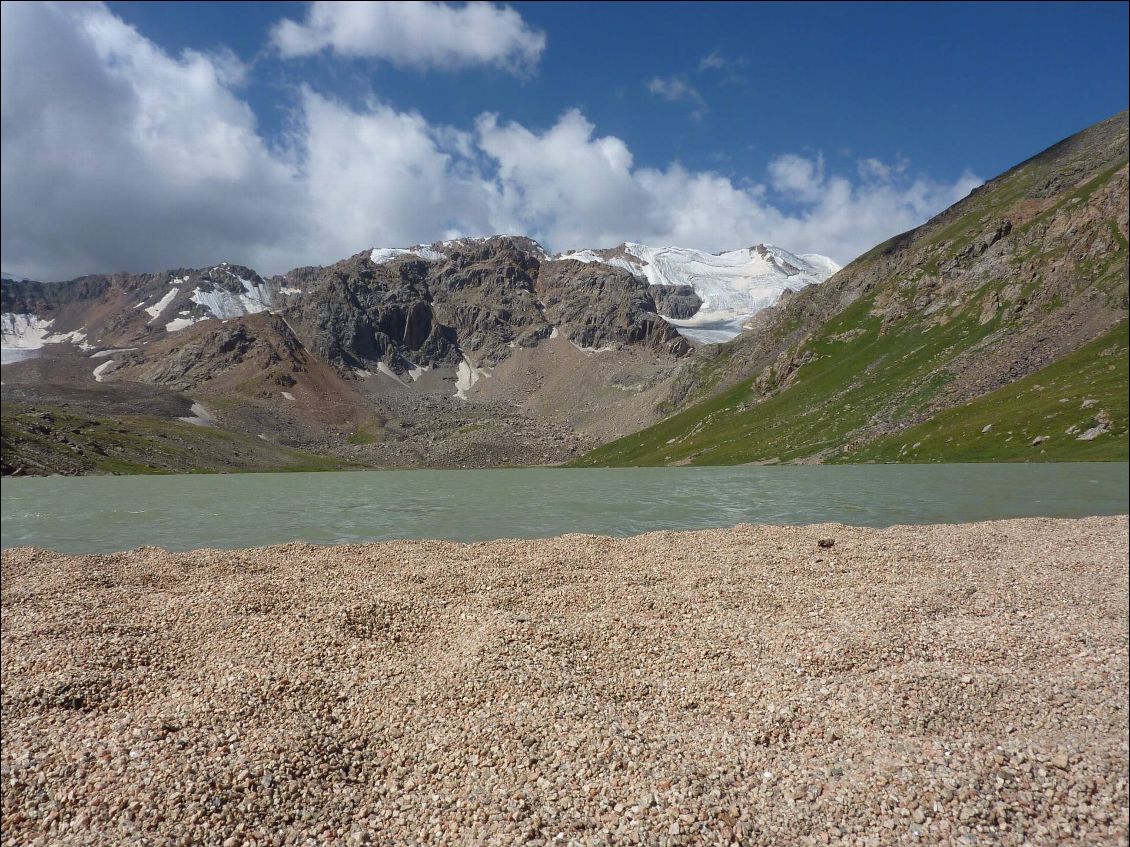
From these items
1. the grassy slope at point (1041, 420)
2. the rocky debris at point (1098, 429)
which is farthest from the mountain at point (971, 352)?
the grassy slope at point (1041, 420)

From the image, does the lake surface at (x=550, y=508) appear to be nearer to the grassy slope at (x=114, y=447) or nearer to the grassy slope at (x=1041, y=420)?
the grassy slope at (x=1041, y=420)

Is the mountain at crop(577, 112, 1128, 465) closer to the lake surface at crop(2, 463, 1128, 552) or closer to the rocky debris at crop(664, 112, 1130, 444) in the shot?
the rocky debris at crop(664, 112, 1130, 444)

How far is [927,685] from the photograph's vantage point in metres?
13.4

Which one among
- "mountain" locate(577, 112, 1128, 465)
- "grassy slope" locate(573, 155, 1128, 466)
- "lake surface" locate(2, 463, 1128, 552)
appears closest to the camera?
"lake surface" locate(2, 463, 1128, 552)

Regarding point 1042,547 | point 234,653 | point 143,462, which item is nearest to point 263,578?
point 234,653

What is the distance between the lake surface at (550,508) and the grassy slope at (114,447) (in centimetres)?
7122

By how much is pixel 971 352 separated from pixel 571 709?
465 feet

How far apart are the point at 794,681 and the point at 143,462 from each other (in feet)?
598

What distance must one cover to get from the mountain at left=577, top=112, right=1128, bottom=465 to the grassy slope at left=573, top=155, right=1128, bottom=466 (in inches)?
18.6

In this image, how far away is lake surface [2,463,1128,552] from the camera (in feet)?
130

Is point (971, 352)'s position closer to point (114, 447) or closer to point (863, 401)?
point (863, 401)

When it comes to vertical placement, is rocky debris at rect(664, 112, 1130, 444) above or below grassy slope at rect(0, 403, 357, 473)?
above

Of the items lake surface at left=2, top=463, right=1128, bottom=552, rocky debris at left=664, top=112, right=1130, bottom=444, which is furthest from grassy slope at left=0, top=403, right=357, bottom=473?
rocky debris at left=664, top=112, right=1130, bottom=444

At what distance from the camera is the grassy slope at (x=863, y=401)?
89062 mm
